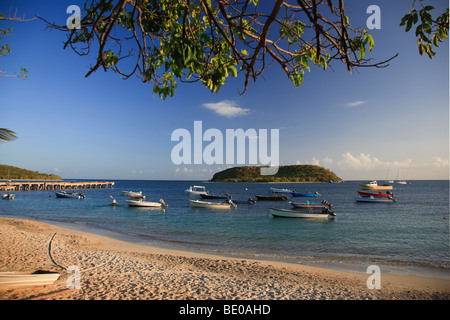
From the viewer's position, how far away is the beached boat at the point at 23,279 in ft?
18.4

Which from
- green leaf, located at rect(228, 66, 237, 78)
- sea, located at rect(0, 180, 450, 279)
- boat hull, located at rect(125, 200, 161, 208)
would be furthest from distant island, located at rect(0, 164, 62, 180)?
green leaf, located at rect(228, 66, 237, 78)

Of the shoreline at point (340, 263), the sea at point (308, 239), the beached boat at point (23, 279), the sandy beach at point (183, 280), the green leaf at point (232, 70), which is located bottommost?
the sea at point (308, 239)

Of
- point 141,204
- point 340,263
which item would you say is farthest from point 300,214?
point 141,204

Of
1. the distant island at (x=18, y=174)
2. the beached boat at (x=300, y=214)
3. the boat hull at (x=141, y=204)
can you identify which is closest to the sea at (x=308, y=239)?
the beached boat at (x=300, y=214)

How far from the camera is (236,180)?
19388cm

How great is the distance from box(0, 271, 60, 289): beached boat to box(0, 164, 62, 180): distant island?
13640 centimetres

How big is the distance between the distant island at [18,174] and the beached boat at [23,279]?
136395mm

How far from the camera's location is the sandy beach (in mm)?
6621

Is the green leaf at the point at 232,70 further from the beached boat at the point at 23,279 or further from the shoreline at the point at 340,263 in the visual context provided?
the shoreline at the point at 340,263

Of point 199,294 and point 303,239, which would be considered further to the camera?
point 303,239

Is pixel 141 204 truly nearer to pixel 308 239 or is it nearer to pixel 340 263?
pixel 308 239
